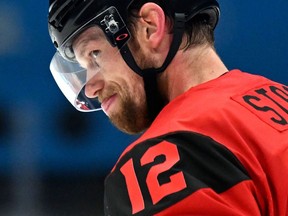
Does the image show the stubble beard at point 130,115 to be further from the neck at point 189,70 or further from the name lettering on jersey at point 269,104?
the name lettering on jersey at point 269,104

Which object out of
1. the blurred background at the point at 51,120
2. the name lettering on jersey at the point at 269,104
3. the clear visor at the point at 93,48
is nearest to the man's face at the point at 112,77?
the clear visor at the point at 93,48

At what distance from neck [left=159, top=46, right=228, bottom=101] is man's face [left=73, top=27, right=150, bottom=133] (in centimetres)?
5

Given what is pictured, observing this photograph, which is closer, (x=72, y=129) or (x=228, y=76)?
(x=228, y=76)

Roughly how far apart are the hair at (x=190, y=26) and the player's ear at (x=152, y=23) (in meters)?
0.02

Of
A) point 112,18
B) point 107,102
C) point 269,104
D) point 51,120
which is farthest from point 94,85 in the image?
point 51,120

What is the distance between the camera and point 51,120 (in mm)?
1684

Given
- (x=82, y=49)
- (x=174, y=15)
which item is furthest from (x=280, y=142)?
(x=82, y=49)

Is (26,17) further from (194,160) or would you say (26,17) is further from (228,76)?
(194,160)

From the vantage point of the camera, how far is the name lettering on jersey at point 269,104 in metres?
0.74

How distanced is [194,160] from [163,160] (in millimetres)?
39

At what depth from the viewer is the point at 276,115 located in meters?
0.76

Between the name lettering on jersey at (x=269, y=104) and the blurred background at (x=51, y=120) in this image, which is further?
the blurred background at (x=51, y=120)

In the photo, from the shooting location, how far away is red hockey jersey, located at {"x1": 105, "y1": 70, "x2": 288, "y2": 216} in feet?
2.13

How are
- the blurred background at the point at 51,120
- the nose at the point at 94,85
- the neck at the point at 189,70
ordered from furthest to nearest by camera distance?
1. the blurred background at the point at 51,120
2. the nose at the point at 94,85
3. the neck at the point at 189,70
